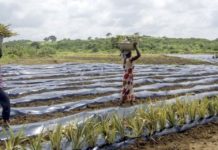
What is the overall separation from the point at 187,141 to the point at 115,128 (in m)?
1.31

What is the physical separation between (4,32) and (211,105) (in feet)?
12.8

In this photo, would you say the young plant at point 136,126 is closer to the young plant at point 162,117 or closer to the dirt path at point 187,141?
the dirt path at point 187,141

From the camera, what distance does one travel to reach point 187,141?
255 inches

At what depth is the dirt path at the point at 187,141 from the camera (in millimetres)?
6014

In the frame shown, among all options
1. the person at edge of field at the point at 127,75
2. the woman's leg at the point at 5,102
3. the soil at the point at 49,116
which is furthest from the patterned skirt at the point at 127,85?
the woman's leg at the point at 5,102

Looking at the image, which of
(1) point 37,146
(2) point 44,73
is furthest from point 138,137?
(2) point 44,73

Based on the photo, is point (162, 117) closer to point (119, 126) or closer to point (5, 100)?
point (119, 126)

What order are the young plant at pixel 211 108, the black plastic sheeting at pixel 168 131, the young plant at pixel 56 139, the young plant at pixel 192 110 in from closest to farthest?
the young plant at pixel 56 139 → the black plastic sheeting at pixel 168 131 → the young plant at pixel 192 110 → the young plant at pixel 211 108

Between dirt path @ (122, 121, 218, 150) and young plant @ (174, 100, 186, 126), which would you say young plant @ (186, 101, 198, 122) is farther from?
dirt path @ (122, 121, 218, 150)

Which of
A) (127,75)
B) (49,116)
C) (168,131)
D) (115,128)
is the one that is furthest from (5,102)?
(127,75)

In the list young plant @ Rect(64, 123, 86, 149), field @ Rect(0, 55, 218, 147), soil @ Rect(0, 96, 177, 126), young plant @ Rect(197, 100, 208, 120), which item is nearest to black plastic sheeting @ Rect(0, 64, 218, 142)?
field @ Rect(0, 55, 218, 147)

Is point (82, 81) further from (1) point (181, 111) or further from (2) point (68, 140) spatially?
(2) point (68, 140)

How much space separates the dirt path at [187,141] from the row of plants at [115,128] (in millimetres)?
161

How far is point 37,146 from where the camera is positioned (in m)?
4.71
